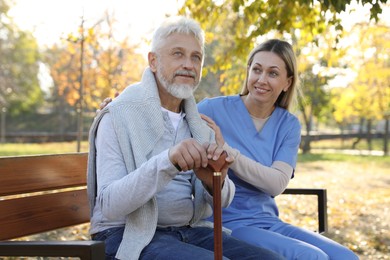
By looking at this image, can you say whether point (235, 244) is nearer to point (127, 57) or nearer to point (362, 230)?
point (362, 230)

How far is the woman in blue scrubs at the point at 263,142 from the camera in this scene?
3357mm

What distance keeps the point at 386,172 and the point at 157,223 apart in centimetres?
1584

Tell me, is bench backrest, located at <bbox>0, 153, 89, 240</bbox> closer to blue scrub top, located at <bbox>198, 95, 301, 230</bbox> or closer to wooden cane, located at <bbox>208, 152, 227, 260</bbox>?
blue scrub top, located at <bbox>198, 95, 301, 230</bbox>

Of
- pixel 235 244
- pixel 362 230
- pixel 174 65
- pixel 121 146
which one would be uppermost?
pixel 174 65

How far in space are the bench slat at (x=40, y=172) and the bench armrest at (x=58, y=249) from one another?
70 centimetres

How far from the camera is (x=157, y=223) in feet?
9.20

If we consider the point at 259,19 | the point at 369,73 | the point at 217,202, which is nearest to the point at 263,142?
the point at 217,202

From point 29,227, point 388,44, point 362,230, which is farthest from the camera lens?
point 388,44

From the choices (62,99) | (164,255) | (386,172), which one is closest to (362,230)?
(164,255)

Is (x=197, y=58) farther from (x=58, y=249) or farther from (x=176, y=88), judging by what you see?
(x=58, y=249)

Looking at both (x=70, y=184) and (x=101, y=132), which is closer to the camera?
(x=101, y=132)

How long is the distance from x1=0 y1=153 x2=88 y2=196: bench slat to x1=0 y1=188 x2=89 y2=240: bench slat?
5cm

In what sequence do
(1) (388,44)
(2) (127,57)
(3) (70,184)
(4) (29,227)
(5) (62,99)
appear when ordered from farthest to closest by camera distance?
(5) (62,99)
(2) (127,57)
(1) (388,44)
(3) (70,184)
(4) (29,227)

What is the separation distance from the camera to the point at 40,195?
3164 mm
